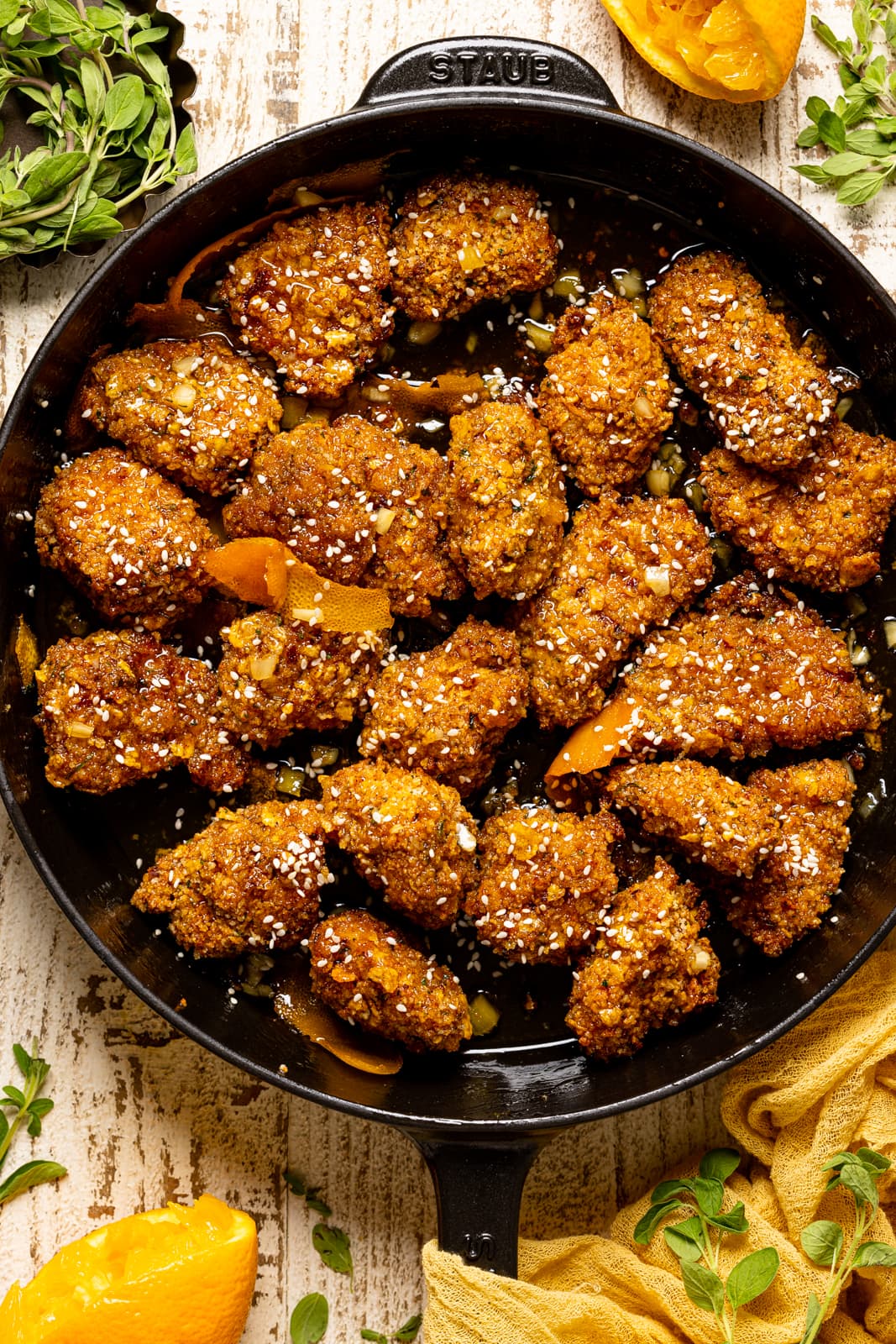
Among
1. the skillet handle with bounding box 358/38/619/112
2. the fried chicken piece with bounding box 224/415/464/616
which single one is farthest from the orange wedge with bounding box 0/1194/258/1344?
the skillet handle with bounding box 358/38/619/112

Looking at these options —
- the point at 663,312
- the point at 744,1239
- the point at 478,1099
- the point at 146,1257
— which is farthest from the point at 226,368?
the point at 744,1239

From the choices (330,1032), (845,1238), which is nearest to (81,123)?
(330,1032)

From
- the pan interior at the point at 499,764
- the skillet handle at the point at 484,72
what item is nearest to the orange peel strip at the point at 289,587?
the pan interior at the point at 499,764

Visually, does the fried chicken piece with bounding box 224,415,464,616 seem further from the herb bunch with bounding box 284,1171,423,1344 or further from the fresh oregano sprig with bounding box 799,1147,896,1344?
the fresh oregano sprig with bounding box 799,1147,896,1344

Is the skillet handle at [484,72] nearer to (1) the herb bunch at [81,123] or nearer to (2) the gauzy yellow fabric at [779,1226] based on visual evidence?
(1) the herb bunch at [81,123]

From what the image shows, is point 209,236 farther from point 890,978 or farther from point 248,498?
point 890,978
